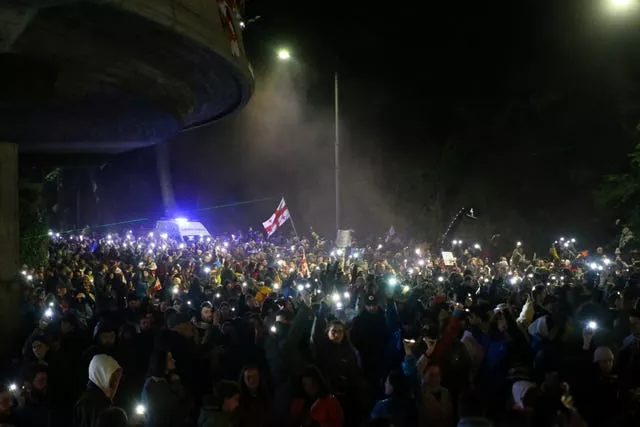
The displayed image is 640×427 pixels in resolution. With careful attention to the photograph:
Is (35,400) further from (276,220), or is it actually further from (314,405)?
(276,220)

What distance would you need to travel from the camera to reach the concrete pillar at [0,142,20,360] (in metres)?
11.5

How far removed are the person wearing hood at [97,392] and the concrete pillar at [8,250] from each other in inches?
240

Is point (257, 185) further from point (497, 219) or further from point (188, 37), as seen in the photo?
point (188, 37)

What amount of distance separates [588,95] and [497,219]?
26.5 ft

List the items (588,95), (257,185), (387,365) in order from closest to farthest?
(387,365) < (588,95) < (257,185)

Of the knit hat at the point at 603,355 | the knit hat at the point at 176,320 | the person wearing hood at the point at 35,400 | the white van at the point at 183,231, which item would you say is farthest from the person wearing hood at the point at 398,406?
the white van at the point at 183,231

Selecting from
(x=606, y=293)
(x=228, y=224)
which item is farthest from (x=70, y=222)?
(x=606, y=293)

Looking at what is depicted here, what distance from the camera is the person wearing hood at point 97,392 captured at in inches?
225

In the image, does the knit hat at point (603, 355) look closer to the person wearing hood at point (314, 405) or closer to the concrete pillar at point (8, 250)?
the person wearing hood at point (314, 405)

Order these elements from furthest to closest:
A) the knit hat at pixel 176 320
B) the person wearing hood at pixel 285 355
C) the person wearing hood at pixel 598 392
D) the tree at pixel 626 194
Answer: the tree at pixel 626 194 → the knit hat at pixel 176 320 → the person wearing hood at pixel 285 355 → the person wearing hood at pixel 598 392

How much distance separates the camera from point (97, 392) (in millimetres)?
5918

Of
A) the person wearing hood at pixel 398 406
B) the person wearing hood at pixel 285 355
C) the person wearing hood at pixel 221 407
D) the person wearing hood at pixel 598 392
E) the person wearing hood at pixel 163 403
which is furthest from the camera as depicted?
the person wearing hood at pixel 285 355

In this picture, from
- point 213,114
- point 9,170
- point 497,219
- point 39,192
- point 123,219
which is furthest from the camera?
point 123,219

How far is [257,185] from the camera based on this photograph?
52438 millimetres
